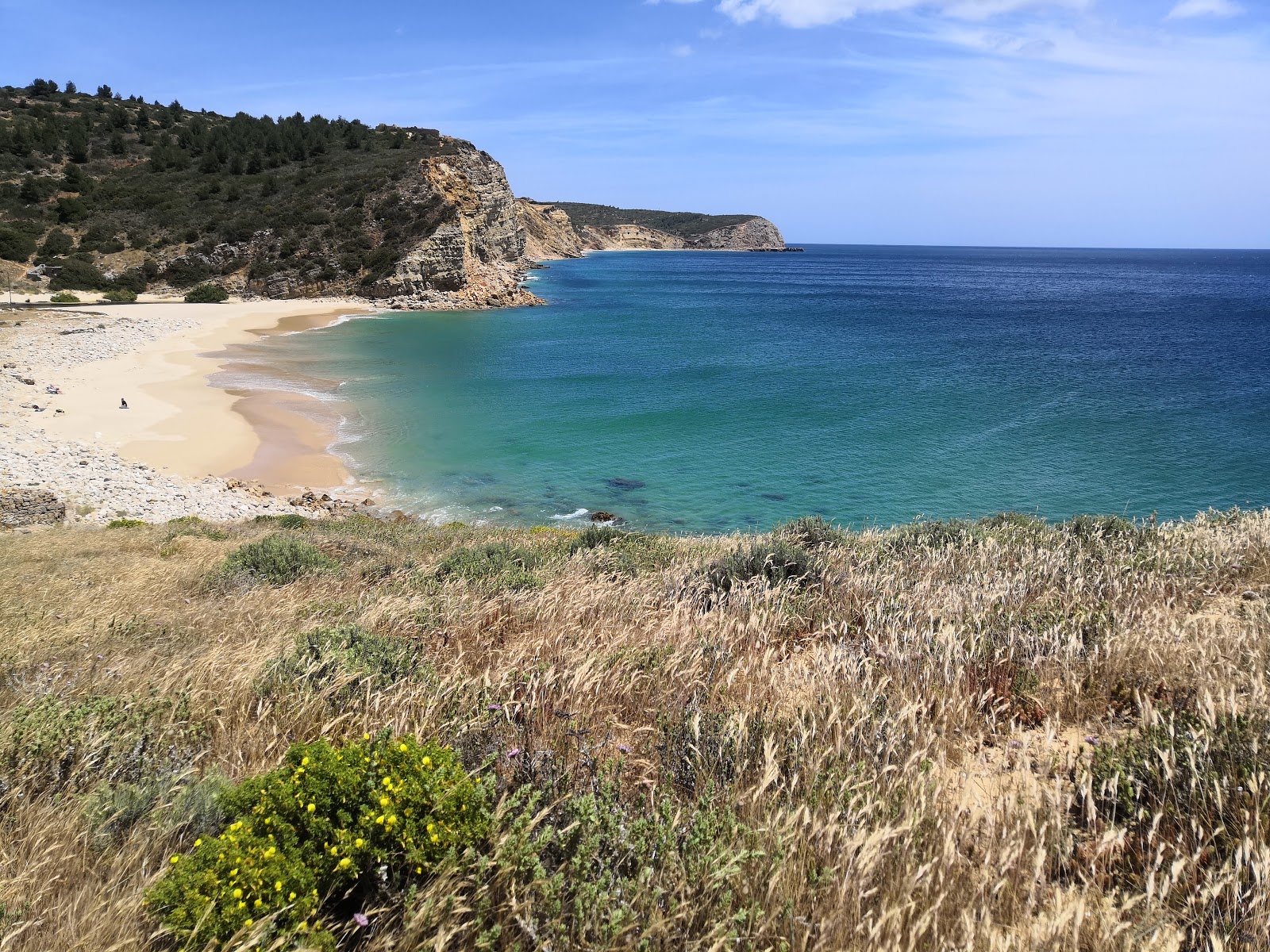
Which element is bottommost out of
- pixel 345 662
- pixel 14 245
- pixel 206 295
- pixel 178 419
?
pixel 178 419

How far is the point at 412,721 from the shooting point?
3.51 metres

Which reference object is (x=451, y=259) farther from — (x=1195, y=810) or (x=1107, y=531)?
(x=1195, y=810)

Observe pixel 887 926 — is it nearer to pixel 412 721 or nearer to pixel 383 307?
pixel 412 721

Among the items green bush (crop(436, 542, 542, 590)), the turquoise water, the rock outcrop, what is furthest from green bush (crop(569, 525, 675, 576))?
the rock outcrop

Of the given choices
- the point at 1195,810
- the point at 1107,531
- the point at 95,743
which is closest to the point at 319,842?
the point at 95,743

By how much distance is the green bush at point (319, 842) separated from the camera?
2.23 m

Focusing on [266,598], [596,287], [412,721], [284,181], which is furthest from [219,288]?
[412,721]

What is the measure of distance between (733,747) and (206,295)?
60.3m

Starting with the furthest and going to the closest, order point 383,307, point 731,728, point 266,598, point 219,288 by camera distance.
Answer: point 383,307 → point 219,288 → point 266,598 → point 731,728

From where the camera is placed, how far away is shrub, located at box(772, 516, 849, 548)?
8.42 m

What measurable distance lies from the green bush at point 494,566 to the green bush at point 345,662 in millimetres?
1805

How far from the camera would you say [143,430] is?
2247 cm

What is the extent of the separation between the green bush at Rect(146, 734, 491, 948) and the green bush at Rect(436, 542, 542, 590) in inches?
139

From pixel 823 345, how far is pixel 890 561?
138ft
